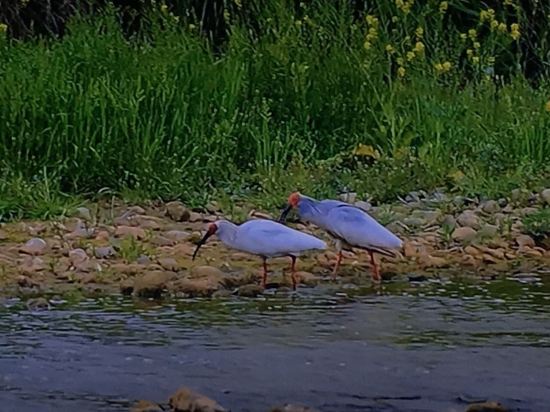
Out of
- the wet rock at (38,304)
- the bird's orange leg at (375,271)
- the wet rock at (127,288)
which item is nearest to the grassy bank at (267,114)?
the bird's orange leg at (375,271)

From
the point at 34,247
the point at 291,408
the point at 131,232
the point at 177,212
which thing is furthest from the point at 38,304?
the point at 177,212

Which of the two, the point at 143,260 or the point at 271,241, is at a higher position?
the point at 271,241

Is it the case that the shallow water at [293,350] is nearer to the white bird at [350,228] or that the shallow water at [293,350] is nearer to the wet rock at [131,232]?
the white bird at [350,228]

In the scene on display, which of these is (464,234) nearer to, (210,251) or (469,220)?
(469,220)

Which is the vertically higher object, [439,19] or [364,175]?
[439,19]

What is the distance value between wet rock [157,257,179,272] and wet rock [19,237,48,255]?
0.59 metres

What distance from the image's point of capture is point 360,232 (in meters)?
5.86

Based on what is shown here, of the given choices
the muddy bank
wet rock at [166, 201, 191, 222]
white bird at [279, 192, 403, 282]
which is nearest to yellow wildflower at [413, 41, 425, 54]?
the muddy bank

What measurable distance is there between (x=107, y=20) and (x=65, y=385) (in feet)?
18.2

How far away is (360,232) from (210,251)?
36.0 inches

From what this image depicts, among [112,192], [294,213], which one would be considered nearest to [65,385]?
[294,213]

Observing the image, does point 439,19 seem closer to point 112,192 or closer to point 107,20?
point 107,20

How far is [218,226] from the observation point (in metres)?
5.94

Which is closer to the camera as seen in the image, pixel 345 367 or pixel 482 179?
pixel 345 367
